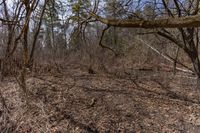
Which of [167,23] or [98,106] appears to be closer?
[167,23]

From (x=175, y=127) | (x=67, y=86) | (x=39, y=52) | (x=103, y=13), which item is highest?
(x=103, y=13)

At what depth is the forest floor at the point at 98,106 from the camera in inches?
238

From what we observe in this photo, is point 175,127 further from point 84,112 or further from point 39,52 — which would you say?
point 39,52

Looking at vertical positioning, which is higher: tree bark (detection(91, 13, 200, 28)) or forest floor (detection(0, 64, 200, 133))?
tree bark (detection(91, 13, 200, 28))

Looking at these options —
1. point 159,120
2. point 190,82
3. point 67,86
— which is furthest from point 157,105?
point 190,82

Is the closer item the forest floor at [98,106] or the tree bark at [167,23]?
the tree bark at [167,23]

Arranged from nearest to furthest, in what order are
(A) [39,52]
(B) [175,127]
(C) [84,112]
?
(B) [175,127] → (C) [84,112] → (A) [39,52]

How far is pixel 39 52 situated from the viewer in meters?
13.0

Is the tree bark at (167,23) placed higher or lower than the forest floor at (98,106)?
higher

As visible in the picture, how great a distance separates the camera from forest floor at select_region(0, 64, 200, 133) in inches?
238

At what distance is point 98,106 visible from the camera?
688 centimetres

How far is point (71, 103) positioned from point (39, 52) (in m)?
6.54

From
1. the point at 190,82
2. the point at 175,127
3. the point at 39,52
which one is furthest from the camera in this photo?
the point at 39,52

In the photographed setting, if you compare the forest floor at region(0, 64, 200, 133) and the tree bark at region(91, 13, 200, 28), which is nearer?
the tree bark at region(91, 13, 200, 28)
